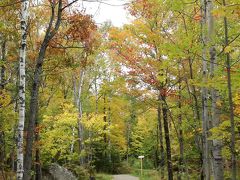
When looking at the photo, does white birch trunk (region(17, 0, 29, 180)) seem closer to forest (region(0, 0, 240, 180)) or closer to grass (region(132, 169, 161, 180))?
forest (region(0, 0, 240, 180))

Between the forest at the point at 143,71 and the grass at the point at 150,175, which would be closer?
the forest at the point at 143,71

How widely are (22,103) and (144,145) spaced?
83.2 ft

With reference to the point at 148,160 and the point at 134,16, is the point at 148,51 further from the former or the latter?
the point at 148,160

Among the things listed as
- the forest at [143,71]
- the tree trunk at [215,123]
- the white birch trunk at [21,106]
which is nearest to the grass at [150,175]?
the forest at [143,71]

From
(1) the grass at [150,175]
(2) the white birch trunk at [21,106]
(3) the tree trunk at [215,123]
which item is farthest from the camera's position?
(1) the grass at [150,175]

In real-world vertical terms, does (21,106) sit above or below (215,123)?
above

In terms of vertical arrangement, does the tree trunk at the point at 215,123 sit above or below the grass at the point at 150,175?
above

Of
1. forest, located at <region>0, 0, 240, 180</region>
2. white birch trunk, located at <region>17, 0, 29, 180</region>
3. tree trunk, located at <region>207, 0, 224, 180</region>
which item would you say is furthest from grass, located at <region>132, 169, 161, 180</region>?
tree trunk, located at <region>207, 0, 224, 180</region>

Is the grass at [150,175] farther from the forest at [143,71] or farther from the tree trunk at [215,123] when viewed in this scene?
the tree trunk at [215,123]

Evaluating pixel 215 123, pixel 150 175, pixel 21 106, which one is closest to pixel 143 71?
pixel 21 106

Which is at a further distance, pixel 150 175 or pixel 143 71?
pixel 150 175

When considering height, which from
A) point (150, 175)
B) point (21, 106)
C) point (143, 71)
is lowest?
point (150, 175)

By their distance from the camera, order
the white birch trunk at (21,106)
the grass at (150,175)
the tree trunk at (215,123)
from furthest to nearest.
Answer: the grass at (150,175) → the white birch trunk at (21,106) → the tree trunk at (215,123)

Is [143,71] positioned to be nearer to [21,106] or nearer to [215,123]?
[21,106]
